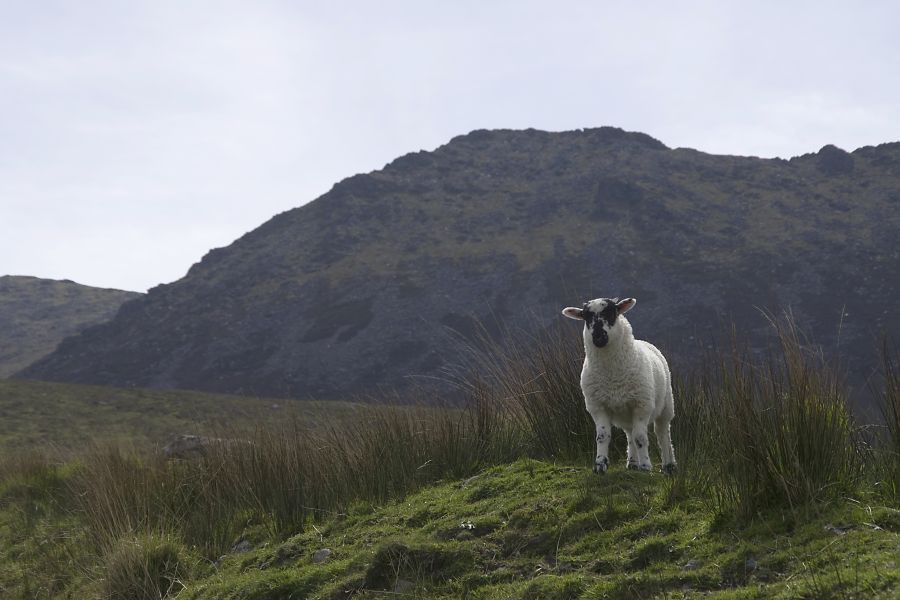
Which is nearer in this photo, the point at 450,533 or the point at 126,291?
the point at 450,533

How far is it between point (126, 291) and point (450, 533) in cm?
17697

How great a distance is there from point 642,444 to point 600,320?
1.16 meters

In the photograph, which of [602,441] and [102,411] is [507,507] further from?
[102,411]

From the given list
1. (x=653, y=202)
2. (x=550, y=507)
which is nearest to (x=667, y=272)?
(x=653, y=202)

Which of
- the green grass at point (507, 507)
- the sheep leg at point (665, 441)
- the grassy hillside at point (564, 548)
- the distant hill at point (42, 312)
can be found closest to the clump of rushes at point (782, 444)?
the green grass at point (507, 507)

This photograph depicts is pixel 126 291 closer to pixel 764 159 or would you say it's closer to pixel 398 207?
pixel 398 207

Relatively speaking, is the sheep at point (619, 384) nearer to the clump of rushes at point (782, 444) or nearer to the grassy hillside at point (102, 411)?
the clump of rushes at point (782, 444)

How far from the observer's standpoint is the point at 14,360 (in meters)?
119

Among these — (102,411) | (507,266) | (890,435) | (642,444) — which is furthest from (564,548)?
(507,266)

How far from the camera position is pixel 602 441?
7.41 meters

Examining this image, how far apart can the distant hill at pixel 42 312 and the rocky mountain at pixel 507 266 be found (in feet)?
84.3

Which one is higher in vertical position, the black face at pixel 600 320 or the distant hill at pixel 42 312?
the distant hill at pixel 42 312

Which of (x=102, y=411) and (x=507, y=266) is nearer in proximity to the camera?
(x=102, y=411)

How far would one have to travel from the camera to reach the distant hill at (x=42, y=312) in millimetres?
125938
